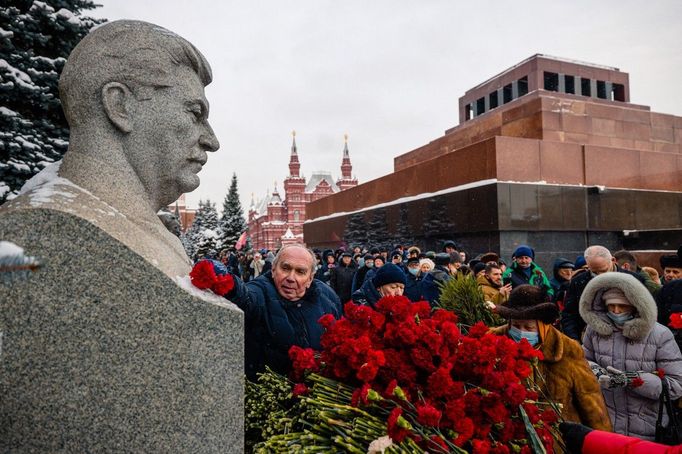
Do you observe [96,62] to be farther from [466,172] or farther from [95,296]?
[466,172]

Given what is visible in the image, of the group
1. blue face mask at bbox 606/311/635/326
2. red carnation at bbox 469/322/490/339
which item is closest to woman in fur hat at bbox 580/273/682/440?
blue face mask at bbox 606/311/635/326

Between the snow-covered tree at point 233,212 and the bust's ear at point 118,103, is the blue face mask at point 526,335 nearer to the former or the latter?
the bust's ear at point 118,103

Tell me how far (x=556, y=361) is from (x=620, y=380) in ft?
1.75

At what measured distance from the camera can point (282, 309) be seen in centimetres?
273

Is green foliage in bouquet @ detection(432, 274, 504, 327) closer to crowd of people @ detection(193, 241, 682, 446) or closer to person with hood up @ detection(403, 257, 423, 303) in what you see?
crowd of people @ detection(193, 241, 682, 446)

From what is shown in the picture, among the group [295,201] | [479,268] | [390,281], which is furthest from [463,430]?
[295,201]

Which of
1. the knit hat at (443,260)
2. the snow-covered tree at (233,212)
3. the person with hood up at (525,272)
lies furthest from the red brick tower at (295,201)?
the person with hood up at (525,272)

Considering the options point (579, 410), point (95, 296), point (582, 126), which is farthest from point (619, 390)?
point (582, 126)

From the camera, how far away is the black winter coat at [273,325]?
253 cm

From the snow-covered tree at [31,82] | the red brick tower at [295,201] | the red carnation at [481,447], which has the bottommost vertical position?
the red carnation at [481,447]

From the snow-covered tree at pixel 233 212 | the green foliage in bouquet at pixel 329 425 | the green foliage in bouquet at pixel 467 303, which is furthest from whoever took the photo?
the snow-covered tree at pixel 233 212

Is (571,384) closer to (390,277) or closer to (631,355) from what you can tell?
(631,355)

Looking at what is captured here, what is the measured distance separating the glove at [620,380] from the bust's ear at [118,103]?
3.14 metres

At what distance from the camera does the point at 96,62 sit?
188cm
